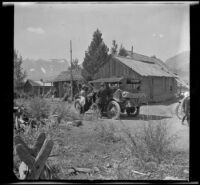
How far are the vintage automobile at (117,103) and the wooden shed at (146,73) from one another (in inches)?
6.8

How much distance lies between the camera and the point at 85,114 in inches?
176

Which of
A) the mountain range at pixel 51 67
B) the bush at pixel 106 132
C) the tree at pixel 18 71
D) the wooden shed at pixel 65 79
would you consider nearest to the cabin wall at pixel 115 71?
the wooden shed at pixel 65 79

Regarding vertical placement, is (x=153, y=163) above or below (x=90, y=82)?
below

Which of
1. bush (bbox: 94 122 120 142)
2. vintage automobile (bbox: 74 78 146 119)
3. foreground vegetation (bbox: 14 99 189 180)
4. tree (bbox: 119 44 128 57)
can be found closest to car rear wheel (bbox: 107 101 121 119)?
vintage automobile (bbox: 74 78 146 119)

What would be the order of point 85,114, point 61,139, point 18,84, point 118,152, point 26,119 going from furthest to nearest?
point 85,114 → point 26,119 → point 61,139 → point 118,152 → point 18,84

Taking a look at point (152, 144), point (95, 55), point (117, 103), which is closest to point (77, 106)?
point (117, 103)

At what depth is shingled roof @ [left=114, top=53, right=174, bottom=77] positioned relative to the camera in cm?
316

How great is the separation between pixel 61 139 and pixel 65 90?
0.72m

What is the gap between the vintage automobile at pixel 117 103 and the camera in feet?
12.2

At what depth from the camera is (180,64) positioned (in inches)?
115

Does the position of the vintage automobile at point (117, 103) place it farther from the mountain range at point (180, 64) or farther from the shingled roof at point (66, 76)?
the mountain range at point (180, 64)

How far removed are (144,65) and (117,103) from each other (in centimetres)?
184
